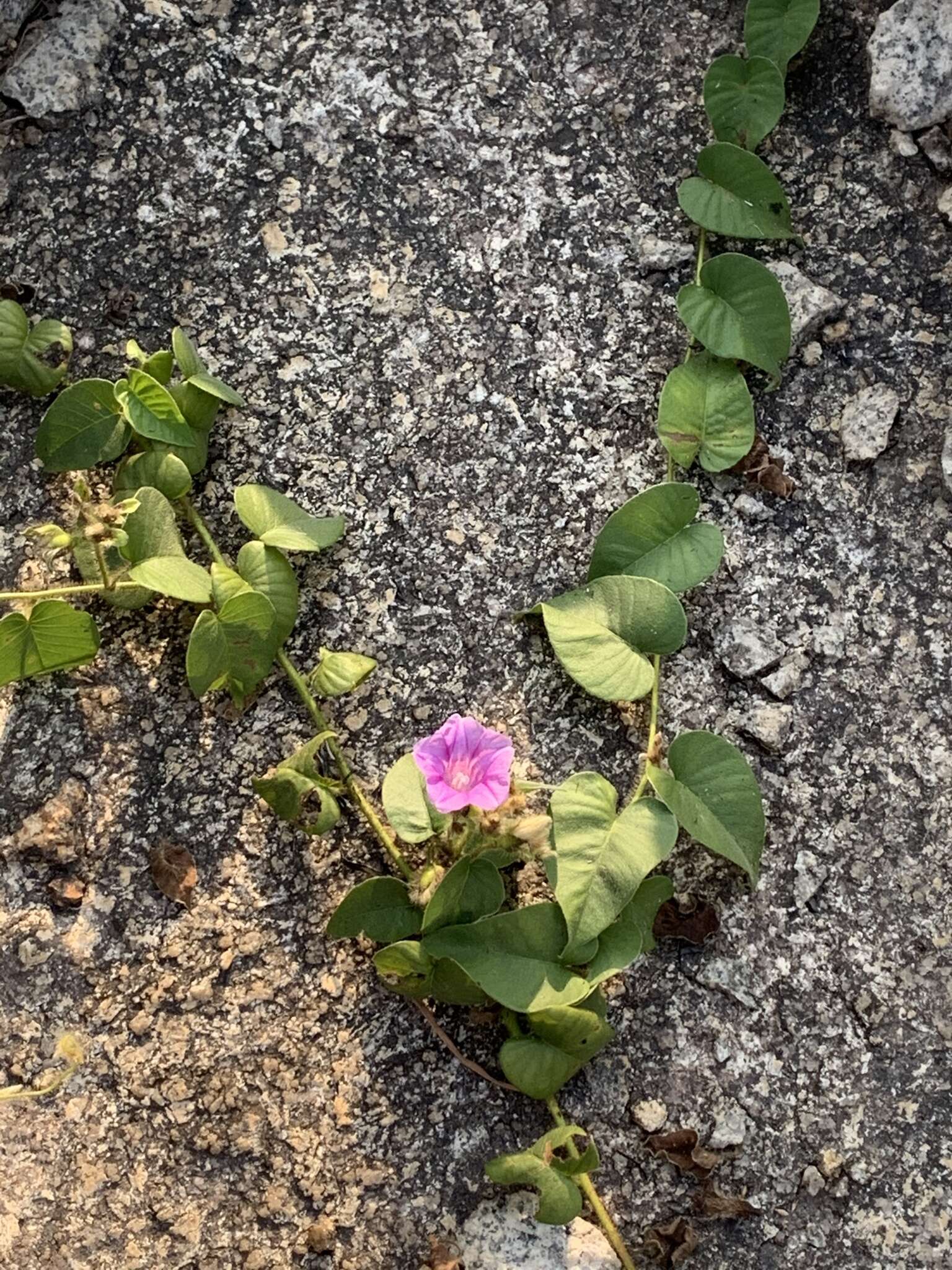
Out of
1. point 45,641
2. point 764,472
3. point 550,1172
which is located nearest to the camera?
point 550,1172

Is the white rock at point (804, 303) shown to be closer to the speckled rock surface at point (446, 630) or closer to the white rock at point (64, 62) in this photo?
the speckled rock surface at point (446, 630)

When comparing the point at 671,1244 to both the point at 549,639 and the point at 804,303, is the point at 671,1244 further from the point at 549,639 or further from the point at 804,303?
the point at 804,303

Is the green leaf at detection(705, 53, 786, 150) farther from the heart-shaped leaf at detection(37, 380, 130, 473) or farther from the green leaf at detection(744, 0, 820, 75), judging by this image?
the heart-shaped leaf at detection(37, 380, 130, 473)

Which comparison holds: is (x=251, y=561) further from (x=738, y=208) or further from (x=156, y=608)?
(x=738, y=208)

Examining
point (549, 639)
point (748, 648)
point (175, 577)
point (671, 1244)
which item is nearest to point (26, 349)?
point (175, 577)

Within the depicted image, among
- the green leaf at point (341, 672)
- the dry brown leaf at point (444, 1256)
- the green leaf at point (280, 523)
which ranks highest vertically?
the green leaf at point (280, 523)

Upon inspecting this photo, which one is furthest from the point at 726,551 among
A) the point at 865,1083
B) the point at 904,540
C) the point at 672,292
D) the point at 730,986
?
the point at 865,1083

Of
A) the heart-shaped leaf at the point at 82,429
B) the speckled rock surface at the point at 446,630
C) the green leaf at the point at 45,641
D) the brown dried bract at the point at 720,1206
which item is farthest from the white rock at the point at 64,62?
the brown dried bract at the point at 720,1206
